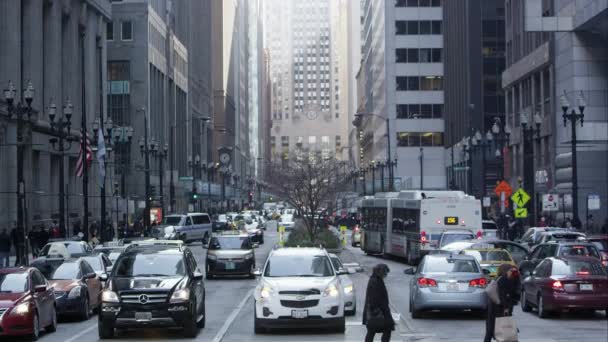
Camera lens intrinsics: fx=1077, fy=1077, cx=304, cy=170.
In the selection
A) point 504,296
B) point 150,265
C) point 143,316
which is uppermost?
point 150,265

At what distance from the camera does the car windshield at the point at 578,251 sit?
27.8m

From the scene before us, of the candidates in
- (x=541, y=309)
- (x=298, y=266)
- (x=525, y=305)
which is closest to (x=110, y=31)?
(x=525, y=305)

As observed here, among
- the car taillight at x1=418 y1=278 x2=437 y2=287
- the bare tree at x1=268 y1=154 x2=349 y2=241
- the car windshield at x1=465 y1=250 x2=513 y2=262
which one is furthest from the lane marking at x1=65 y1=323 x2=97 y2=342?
the bare tree at x1=268 y1=154 x2=349 y2=241

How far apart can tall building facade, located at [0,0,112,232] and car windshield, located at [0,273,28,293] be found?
30.7 metres

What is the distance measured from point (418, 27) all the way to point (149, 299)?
105761mm

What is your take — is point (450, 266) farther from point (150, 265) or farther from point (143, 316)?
point (143, 316)

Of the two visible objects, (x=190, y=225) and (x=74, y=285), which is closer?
(x=74, y=285)

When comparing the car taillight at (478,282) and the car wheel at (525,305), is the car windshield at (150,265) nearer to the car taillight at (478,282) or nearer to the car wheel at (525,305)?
the car taillight at (478,282)

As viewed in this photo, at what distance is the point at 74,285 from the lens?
25.0 meters

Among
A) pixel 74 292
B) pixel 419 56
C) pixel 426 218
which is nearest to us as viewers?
pixel 74 292

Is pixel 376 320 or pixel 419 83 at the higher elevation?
pixel 419 83

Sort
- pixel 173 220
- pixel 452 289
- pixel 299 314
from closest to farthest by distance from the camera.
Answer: pixel 299 314 < pixel 452 289 < pixel 173 220

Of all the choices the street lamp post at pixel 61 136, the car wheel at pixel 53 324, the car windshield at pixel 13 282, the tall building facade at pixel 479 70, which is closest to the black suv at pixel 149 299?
the car windshield at pixel 13 282

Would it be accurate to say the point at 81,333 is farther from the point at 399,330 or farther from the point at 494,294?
the point at 494,294
